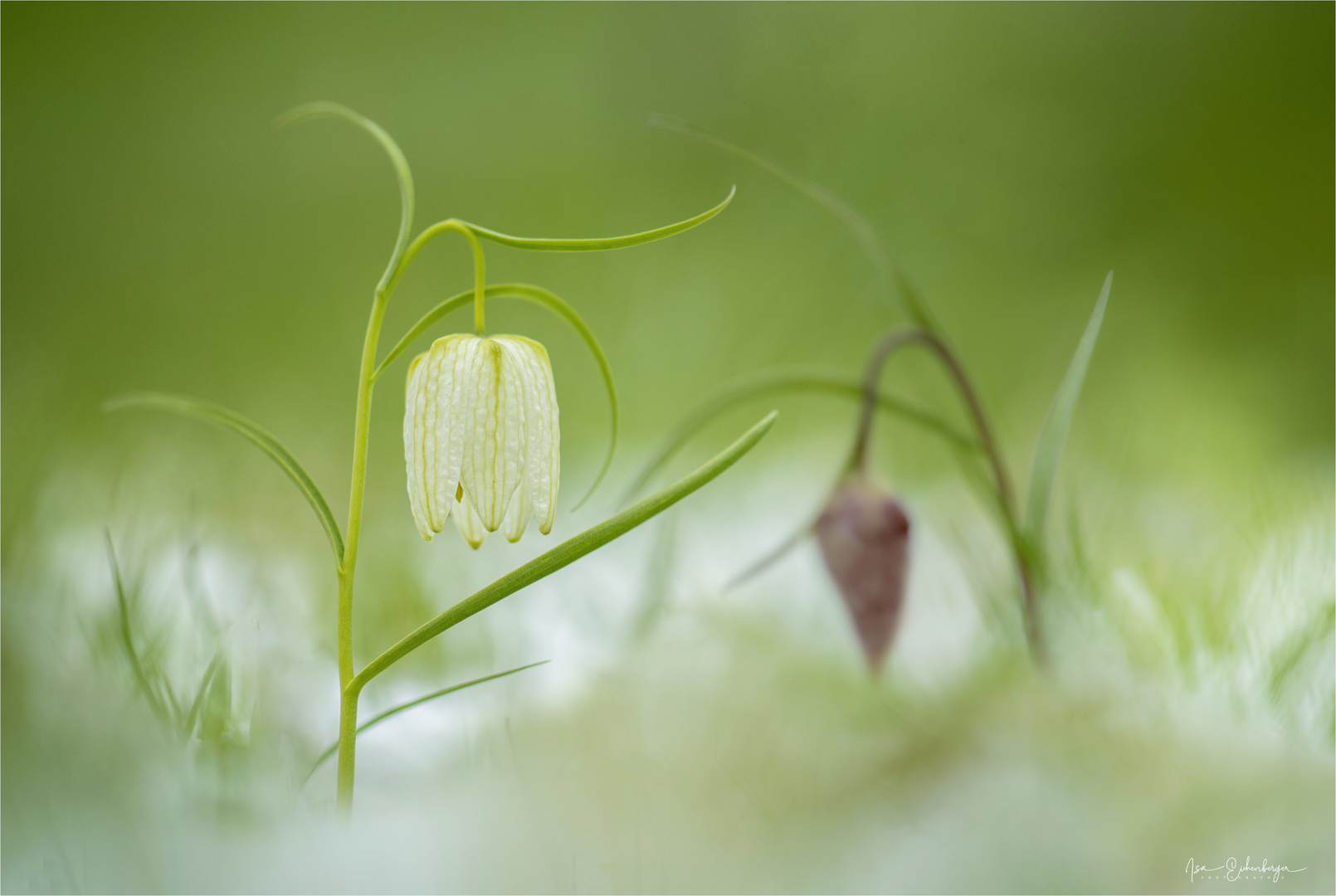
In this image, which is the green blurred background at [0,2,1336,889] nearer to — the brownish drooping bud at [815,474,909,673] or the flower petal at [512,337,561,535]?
the brownish drooping bud at [815,474,909,673]

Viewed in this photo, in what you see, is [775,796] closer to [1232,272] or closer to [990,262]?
[990,262]

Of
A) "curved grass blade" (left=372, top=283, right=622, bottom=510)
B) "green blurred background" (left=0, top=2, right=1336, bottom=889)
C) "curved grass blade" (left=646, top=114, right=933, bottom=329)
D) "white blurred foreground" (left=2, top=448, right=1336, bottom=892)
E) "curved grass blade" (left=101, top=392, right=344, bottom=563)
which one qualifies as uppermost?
"green blurred background" (left=0, top=2, right=1336, bottom=889)

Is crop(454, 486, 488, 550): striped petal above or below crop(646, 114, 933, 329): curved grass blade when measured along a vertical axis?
below

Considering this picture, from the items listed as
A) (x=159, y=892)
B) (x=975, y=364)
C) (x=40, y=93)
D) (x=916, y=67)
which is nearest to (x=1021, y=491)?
(x=975, y=364)

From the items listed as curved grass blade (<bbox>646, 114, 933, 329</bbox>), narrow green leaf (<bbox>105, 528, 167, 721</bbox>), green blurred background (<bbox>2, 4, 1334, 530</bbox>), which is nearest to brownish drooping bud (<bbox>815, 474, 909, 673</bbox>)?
curved grass blade (<bbox>646, 114, 933, 329</bbox>)

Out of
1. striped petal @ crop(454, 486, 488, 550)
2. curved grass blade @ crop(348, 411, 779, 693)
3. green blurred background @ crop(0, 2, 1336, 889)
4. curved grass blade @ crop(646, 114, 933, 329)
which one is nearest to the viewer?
curved grass blade @ crop(348, 411, 779, 693)

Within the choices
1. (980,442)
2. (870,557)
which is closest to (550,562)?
(870,557)

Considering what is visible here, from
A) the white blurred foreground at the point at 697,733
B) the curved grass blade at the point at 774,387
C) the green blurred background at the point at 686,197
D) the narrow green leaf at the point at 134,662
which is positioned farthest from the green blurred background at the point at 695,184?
the narrow green leaf at the point at 134,662
